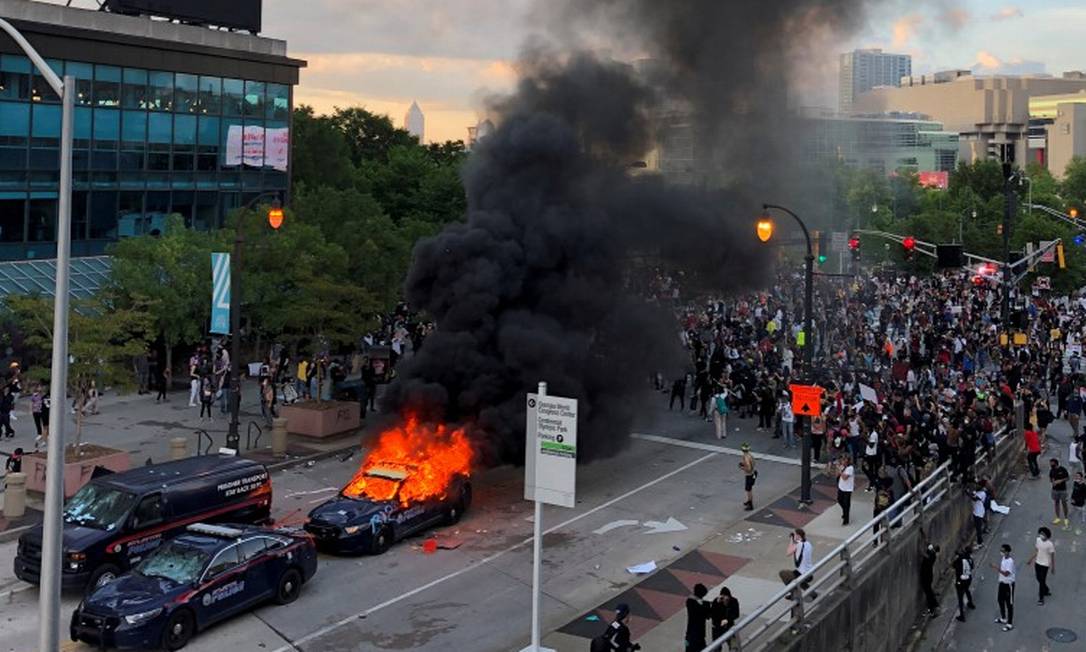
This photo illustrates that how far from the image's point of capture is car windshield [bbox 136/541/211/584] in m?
13.6

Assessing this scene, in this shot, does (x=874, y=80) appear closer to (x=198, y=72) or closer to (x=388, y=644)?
(x=198, y=72)

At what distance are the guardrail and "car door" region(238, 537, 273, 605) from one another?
6.44 meters

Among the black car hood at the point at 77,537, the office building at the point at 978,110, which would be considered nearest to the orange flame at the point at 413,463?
the black car hood at the point at 77,537

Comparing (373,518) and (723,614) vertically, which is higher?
(373,518)

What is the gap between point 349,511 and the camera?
1725 cm

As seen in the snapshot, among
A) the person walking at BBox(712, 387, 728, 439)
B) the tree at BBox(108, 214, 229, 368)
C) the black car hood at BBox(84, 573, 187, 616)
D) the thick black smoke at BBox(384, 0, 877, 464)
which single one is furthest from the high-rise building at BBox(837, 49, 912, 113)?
the black car hood at BBox(84, 573, 187, 616)

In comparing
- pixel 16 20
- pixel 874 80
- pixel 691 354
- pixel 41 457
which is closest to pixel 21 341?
pixel 41 457

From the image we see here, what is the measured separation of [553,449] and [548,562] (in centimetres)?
509

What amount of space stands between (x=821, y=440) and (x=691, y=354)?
8984 millimetres

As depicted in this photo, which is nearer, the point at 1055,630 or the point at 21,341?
the point at 1055,630

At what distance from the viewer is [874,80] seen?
65375 mm

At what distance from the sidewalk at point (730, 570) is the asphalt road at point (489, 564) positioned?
39cm

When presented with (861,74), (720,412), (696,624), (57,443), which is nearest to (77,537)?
(57,443)

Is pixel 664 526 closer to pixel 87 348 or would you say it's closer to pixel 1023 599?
pixel 1023 599
